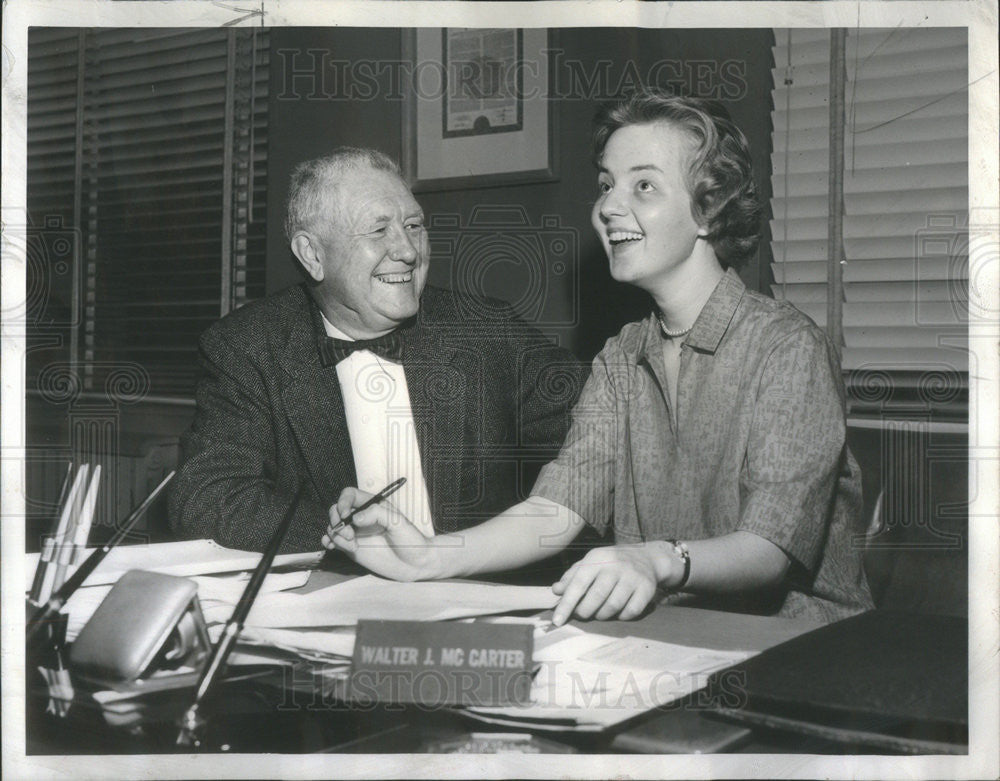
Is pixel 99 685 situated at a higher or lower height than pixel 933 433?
lower

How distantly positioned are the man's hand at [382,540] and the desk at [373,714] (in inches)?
6.3

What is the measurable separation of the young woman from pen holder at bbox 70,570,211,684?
0.19 m

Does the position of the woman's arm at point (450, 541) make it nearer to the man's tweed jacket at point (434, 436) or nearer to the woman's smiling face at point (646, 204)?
the man's tweed jacket at point (434, 436)

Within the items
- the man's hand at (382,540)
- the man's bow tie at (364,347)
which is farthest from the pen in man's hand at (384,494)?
the man's bow tie at (364,347)

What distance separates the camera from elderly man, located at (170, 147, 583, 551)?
99cm

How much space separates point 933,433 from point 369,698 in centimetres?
70

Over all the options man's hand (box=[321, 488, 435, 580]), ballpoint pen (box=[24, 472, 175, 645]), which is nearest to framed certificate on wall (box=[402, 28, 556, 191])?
man's hand (box=[321, 488, 435, 580])

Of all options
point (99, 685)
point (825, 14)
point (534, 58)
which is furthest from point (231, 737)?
point (825, 14)

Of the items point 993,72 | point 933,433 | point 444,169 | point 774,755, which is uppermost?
point 993,72

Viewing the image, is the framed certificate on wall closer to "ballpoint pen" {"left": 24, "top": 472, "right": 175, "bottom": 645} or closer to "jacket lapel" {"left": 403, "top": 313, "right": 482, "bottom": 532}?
"jacket lapel" {"left": 403, "top": 313, "right": 482, "bottom": 532}

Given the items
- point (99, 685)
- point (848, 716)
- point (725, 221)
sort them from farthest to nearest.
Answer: point (725, 221), point (99, 685), point (848, 716)

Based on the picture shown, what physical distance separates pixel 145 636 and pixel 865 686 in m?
0.63

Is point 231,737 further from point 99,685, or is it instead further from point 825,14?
point 825,14

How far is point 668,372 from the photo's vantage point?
97 cm
